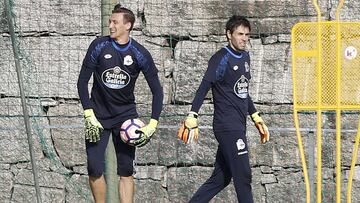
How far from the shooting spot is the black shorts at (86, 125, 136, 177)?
998cm

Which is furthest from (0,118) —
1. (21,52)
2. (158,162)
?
(158,162)

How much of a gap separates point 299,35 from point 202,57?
6.03 ft

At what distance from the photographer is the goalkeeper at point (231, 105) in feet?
33.1

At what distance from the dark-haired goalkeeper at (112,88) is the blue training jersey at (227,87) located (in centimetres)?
50

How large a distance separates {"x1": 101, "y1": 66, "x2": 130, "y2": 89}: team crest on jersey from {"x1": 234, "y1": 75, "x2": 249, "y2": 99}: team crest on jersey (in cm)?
102

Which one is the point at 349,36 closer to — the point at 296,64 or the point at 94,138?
the point at 296,64

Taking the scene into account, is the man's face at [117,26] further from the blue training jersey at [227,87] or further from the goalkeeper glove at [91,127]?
the blue training jersey at [227,87]

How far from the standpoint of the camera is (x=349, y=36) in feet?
33.6

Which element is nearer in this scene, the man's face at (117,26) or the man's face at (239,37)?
the man's face at (117,26)

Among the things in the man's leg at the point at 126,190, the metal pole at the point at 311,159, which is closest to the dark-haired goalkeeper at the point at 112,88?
the man's leg at the point at 126,190

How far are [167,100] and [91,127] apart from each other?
2132 millimetres

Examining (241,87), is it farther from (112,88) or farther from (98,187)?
(98,187)

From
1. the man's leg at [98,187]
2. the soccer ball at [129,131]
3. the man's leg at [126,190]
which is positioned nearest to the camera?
the soccer ball at [129,131]

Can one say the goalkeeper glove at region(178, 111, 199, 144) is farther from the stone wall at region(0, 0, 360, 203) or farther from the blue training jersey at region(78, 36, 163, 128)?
the stone wall at region(0, 0, 360, 203)
